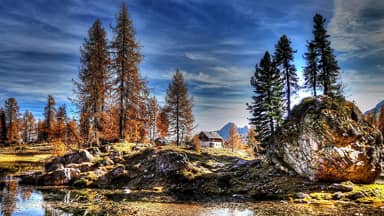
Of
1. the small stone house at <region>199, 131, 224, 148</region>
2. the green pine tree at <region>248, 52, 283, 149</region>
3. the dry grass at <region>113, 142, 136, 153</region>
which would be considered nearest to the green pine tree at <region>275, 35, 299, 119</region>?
the green pine tree at <region>248, 52, 283, 149</region>

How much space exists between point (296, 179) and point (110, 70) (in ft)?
102

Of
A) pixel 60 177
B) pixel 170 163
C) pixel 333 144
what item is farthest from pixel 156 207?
pixel 60 177

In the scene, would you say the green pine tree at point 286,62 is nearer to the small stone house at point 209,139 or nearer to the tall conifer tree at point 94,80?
the tall conifer tree at point 94,80

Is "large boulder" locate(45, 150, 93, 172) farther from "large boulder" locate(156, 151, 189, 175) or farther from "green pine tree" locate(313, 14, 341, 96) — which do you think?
"green pine tree" locate(313, 14, 341, 96)

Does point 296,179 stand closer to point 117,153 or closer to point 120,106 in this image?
point 117,153

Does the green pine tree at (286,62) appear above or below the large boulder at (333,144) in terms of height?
above

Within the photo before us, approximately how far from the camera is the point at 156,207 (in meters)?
19.6

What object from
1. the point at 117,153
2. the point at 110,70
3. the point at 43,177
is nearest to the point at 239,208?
the point at 117,153

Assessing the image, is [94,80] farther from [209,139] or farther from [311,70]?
[209,139]

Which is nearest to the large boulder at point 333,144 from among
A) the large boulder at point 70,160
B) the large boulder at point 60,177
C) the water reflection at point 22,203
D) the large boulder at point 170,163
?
the large boulder at point 170,163

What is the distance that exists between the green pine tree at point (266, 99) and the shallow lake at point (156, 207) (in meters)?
22.6

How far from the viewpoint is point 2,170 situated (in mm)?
48281

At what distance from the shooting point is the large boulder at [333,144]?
24.1 meters

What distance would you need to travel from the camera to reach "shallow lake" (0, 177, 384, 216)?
17.5 metres
